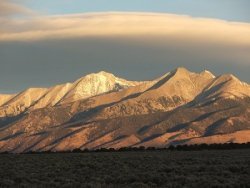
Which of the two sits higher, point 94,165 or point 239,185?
point 94,165

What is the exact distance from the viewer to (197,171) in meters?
40.6

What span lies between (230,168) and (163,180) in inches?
372

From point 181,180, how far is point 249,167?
10774 mm

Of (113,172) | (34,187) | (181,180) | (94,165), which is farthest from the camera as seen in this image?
(94,165)

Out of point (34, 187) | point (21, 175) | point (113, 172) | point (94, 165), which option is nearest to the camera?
point (34, 187)

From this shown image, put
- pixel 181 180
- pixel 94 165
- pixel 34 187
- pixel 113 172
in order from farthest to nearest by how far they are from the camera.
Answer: pixel 94 165
pixel 113 172
pixel 181 180
pixel 34 187

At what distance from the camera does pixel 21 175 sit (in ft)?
126

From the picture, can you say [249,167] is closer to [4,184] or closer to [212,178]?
[212,178]

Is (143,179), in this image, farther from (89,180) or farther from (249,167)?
(249,167)

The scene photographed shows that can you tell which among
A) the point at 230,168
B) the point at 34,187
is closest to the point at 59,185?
the point at 34,187

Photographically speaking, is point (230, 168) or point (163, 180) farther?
point (230, 168)

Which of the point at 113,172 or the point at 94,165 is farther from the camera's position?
the point at 94,165

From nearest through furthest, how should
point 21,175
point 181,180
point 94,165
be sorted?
1. point 181,180
2. point 21,175
3. point 94,165

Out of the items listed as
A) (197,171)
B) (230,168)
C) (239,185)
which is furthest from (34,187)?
(230,168)
